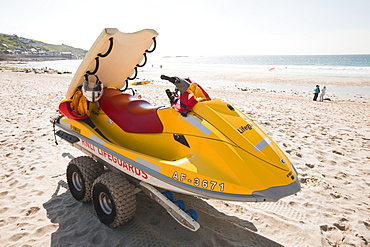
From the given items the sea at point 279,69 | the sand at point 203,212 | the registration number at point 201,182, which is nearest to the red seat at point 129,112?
the registration number at point 201,182

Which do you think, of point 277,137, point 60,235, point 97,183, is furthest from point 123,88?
point 277,137

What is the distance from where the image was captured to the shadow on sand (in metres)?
2.90

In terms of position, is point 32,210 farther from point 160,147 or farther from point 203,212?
point 203,212

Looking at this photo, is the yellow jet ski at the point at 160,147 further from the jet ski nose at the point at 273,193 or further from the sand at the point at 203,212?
the sand at the point at 203,212

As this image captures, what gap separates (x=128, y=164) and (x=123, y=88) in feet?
7.96

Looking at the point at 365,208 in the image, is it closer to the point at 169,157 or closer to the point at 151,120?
the point at 169,157

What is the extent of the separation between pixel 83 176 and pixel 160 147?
1284 millimetres

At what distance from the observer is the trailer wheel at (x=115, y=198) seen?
2.89 m

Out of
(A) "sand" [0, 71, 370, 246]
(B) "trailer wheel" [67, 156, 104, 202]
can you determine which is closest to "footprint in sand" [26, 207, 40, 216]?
(A) "sand" [0, 71, 370, 246]

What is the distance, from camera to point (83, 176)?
346 centimetres

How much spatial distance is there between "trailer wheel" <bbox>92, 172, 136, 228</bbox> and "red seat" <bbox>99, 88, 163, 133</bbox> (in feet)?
2.27

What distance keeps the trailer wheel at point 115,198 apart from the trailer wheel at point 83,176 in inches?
15.2

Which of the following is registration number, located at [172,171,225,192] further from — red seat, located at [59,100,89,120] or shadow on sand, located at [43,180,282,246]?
red seat, located at [59,100,89,120]

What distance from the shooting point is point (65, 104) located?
394cm
